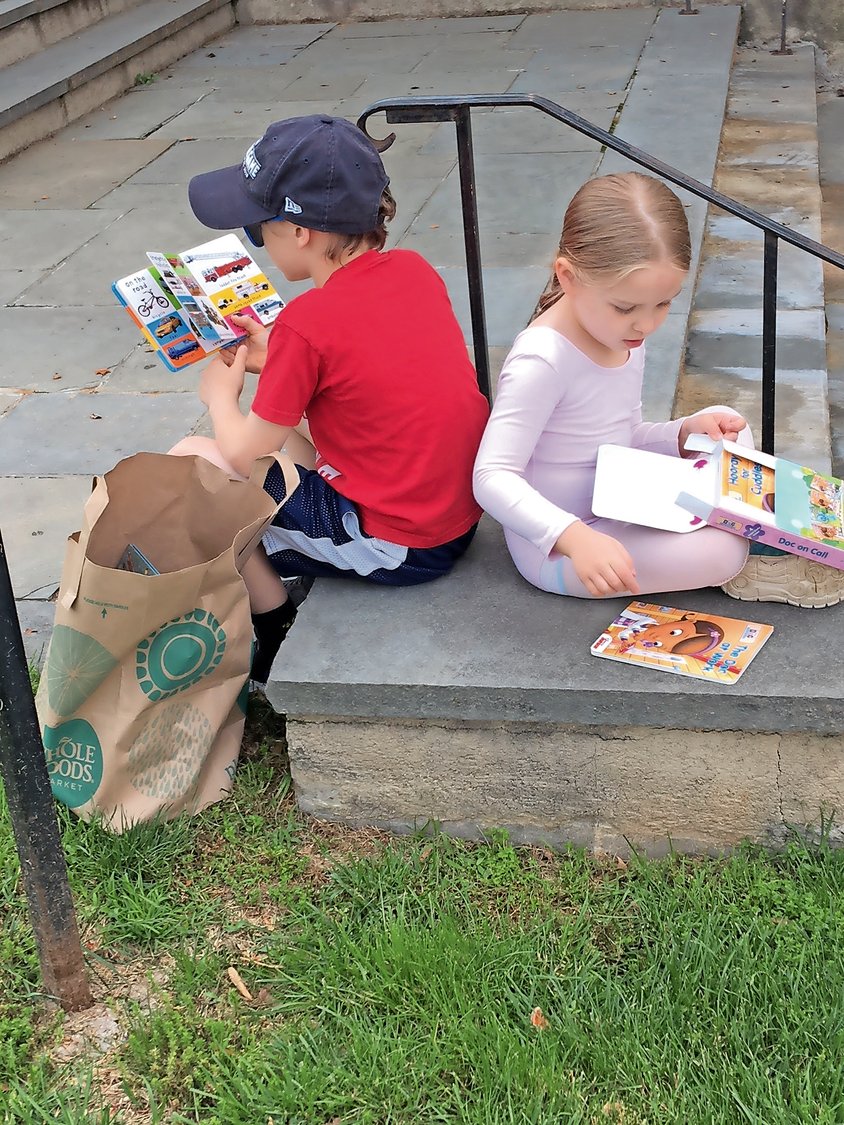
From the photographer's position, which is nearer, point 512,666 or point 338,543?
point 512,666

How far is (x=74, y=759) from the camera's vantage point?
2443mm

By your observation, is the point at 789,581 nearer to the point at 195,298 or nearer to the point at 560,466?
the point at 560,466

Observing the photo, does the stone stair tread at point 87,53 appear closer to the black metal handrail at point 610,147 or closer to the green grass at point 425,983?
the black metal handrail at point 610,147

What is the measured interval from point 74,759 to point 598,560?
1096 millimetres

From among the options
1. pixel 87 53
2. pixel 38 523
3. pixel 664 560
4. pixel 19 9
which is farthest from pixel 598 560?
pixel 19 9

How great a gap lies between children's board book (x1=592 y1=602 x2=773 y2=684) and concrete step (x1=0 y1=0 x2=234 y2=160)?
603cm

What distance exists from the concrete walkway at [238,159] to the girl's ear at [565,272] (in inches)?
64.5

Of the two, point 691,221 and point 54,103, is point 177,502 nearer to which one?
point 691,221

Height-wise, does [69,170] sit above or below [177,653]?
below

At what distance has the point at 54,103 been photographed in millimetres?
Answer: 7730

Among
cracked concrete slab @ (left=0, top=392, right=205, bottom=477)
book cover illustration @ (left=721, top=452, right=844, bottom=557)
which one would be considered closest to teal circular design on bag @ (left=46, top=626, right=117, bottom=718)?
book cover illustration @ (left=721, top=452, right=844, bottom=557)

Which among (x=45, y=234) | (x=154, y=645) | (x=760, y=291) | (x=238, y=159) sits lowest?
(x=760, y=291)

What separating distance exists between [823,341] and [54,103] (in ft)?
17.3

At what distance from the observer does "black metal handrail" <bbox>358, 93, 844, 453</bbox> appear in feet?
8.45
